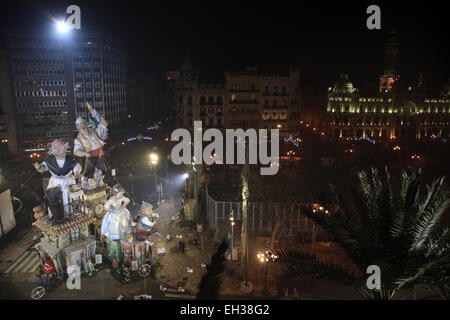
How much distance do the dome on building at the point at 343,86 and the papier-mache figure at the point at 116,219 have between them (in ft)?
211

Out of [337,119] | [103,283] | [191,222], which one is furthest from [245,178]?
[337,119]

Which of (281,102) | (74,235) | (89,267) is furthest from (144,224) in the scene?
(281,102)

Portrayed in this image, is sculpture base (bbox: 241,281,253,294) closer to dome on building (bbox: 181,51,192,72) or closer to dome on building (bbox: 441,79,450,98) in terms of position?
dome on building (bbox: 181,51,192,72)

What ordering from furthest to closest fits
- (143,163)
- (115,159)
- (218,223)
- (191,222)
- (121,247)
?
1. (115,159)
2. (143,163)
3. (191,222)
4. (218,223)
5. (121,247)

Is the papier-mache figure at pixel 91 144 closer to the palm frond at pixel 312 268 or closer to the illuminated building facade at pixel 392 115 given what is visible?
the palm frond at pixel 312 268

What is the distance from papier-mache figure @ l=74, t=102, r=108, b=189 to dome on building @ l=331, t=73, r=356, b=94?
6218cm

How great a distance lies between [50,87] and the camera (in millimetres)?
66812

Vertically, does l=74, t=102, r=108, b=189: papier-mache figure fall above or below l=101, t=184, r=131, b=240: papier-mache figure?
above

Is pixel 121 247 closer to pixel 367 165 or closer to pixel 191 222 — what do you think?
pixel 191 222

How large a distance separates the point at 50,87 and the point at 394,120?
2924 inches

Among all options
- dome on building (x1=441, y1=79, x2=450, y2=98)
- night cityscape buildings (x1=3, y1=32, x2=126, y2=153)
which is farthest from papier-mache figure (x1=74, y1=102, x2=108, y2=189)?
dome on building (x1=441, y1=79, x2=450, y2=98)

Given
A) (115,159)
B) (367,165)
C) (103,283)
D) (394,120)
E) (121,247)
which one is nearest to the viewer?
(103,283)

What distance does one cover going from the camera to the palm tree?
7.22 metres
